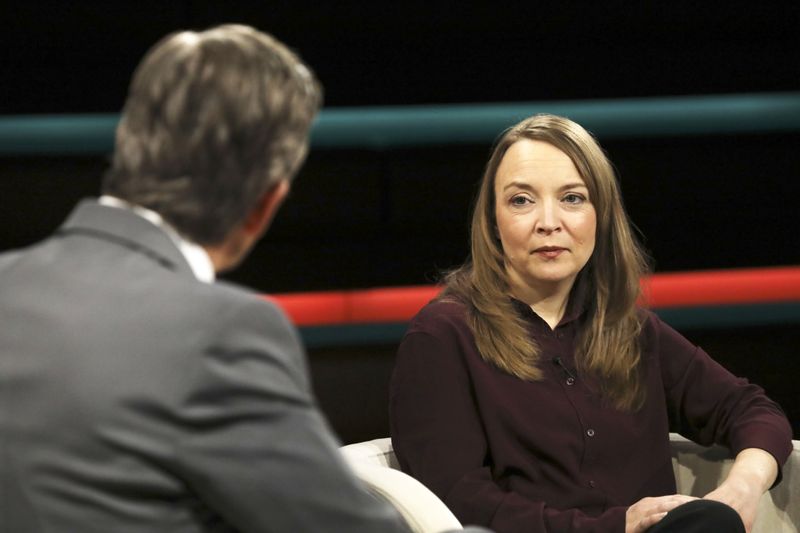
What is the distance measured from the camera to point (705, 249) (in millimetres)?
3676

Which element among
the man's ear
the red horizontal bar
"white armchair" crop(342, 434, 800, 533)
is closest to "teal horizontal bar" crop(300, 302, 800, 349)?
the red horizontal bar

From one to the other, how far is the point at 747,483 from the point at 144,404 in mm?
1358

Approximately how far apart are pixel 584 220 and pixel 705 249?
170cm

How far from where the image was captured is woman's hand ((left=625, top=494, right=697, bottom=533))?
6.27 feet

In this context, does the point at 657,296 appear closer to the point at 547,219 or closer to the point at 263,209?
the point at 547,219

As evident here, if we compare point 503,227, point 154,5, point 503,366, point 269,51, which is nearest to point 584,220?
point 503,227

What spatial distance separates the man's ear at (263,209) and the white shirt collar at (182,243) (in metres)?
0.05

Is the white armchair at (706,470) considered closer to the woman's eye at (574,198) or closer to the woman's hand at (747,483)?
the woman's hand at (747,483)

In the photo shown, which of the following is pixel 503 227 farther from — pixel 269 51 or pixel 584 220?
pixel 269 51

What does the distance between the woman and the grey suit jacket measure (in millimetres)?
974

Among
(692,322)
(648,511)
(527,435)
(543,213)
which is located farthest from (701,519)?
(692,322)

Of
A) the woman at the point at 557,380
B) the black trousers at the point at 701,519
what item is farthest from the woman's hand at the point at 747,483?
the black trousers at the point at 701,519

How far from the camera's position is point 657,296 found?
143 inches

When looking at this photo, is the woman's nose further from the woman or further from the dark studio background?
the dark studio background
